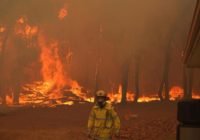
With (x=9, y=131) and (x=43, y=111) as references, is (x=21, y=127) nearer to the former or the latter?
(x=9, y=131)

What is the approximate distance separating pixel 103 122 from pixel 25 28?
3015cm

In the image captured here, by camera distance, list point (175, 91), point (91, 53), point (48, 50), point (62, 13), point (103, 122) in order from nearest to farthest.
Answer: point (103, 122) < point (175, 91) < point (91, 53) < point (48, 50) < point (62, 13)

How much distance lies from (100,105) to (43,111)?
1693 centimetres

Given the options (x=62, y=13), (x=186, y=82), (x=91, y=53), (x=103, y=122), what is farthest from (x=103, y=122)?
(x=62, y=13)

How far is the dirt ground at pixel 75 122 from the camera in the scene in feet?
50.7

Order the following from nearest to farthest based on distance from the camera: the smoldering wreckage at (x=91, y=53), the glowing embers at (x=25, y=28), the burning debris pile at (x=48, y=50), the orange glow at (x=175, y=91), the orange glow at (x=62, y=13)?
the smoldering wreckage at (x=91, y=53)
the orange glow at (x=175, y=91)
the burning debris pile at (x=48, y=50)
the orange glow at (x=62, y=13)
the glowing embers at (x=25, y=28)

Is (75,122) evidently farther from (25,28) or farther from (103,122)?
(25,28)

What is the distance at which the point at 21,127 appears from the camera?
17.8 metres

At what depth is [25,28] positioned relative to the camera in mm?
36406

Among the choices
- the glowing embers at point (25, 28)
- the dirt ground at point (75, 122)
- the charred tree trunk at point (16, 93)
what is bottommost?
the dirt ground at point (75, 122)

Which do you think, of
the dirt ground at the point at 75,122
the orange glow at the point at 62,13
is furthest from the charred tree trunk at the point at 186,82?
the orange glow at the point at 62,13

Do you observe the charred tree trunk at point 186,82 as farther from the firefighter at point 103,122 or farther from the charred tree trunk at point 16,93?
the firefighter at point 103,122

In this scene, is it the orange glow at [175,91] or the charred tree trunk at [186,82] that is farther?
the orange glow at [175,91]

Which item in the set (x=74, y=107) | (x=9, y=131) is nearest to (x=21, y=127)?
(x=9, y=131)
